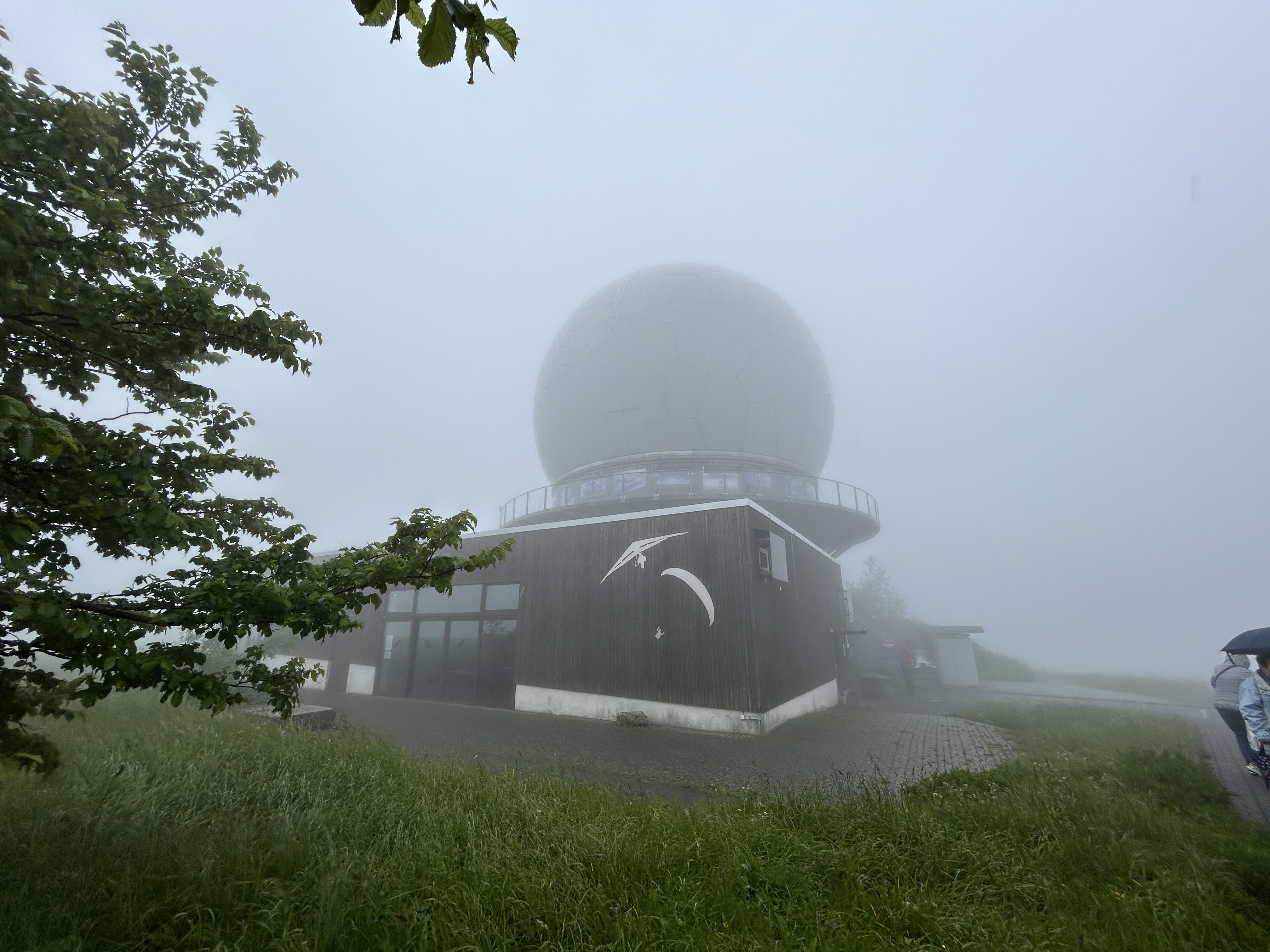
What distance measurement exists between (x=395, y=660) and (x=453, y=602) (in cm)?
321

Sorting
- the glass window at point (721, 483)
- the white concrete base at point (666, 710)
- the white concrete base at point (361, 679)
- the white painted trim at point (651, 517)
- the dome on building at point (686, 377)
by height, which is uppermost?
the dome on building at point (686, 377)

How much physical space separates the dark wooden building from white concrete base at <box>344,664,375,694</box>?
3.14 ft

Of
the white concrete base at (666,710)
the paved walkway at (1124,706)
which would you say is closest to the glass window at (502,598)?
the white concrete base at (666,710)

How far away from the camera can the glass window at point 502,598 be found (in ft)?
51.3

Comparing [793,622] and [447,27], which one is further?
[793,622]

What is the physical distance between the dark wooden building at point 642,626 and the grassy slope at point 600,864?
6441 millimetres

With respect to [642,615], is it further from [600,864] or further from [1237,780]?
[1237,780]

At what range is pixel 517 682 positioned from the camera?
14750mm

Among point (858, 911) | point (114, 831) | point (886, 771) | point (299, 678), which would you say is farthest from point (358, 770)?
point (886, 771)

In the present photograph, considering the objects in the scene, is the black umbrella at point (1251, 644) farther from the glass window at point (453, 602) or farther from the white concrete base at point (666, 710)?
the glass window at point (453, 602)

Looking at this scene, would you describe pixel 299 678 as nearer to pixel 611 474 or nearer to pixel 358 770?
pixel 358 770

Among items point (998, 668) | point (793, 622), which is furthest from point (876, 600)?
point (793, 622)

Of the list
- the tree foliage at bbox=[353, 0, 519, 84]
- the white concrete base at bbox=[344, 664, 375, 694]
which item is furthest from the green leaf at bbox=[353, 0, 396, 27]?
the white concrete base at bbox=[344, 664, 375, 694]

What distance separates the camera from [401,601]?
1855cm
